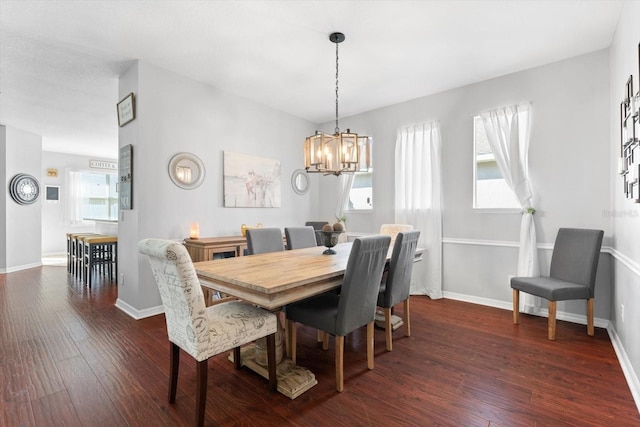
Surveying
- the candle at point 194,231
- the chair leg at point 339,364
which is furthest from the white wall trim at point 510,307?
the candle at point 194,231

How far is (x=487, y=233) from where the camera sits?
3.63 metres

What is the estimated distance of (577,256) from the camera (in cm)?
286

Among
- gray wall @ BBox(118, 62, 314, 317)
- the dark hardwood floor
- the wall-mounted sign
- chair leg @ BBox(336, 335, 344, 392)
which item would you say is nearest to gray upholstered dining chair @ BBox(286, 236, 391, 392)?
chair leg @ BBox(336, 335, 344, 392)

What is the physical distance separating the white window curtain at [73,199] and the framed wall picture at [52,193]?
0.18 metres

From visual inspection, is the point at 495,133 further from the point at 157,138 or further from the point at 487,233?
the point at 157,138

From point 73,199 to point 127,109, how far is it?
6153 mm

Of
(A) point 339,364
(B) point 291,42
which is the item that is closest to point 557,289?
(A) point 339,364

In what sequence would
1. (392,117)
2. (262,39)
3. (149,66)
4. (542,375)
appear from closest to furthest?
(542,375), (262,39), (149,66), (392,117)

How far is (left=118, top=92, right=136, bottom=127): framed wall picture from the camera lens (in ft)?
10.5

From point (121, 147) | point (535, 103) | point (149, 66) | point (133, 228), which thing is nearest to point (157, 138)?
point (121, 147)

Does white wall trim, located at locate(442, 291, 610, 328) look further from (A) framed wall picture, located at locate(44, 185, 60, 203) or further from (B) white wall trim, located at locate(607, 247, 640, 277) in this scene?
(A) framed wall picture, located at locate(44, 185, 60, 203)

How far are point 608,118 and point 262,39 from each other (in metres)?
3.43

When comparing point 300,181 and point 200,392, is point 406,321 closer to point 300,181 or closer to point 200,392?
point 200,392

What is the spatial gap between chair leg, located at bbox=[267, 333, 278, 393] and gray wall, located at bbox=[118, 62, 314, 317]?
6.89ft
